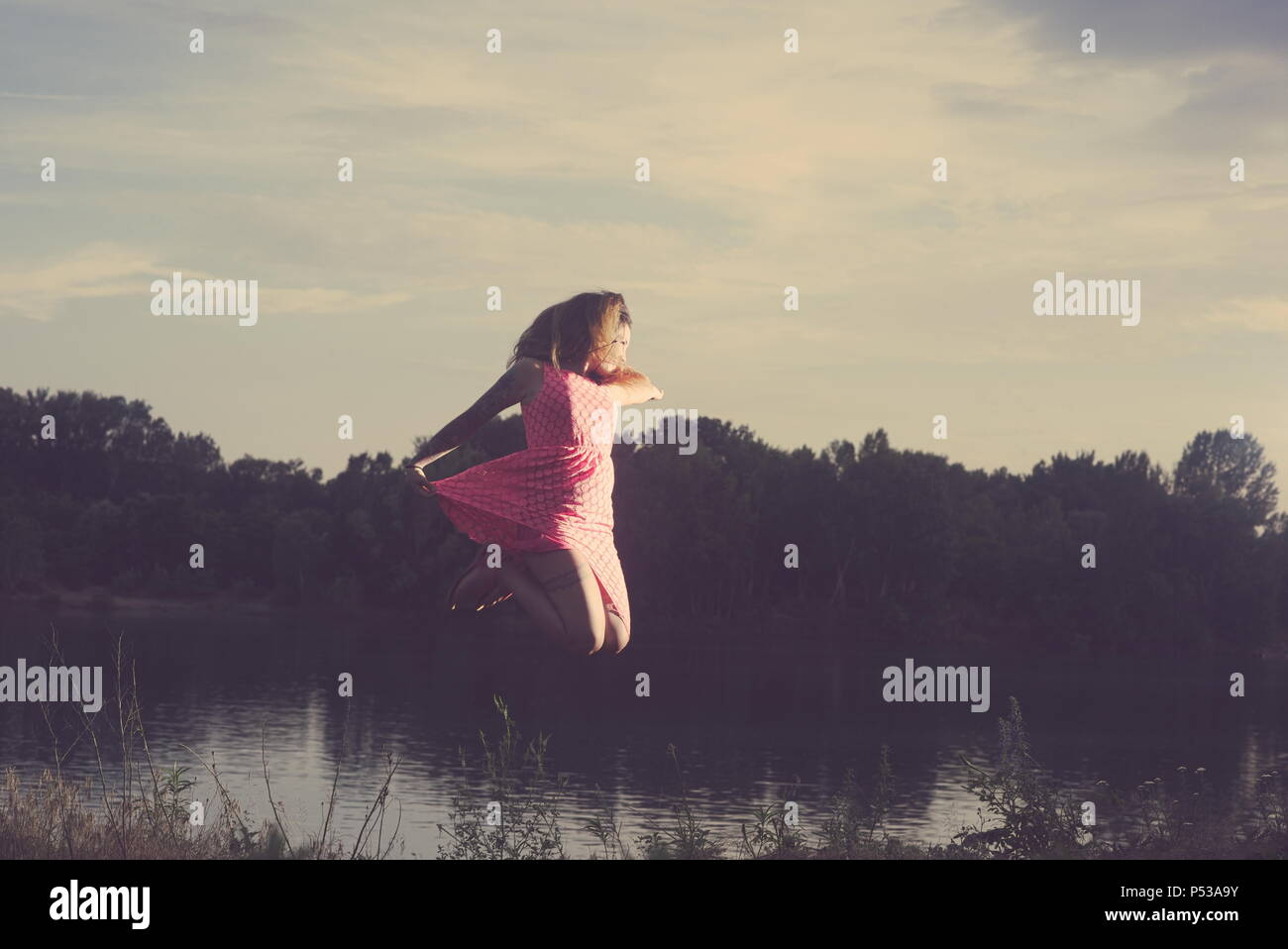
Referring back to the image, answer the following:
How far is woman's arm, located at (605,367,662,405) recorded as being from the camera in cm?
695

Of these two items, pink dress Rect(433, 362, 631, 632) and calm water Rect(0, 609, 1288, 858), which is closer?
pink dress Rect(433, 362, 631, 632)

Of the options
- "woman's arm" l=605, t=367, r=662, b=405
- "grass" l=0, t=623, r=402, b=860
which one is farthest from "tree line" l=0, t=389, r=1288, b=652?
"woman's arm" l=605, t=367, r=662, b=405

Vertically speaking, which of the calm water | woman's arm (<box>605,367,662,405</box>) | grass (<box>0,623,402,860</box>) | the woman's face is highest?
the woman's face

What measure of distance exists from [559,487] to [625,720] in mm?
44423

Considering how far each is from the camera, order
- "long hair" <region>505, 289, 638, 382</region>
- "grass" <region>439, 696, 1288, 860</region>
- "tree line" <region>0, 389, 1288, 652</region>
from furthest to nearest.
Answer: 1. "tree line" <region>0, 389, 1288, 652</region>
2. "grass" <region>439, 696, 1288, 860</region>
3. "long hair" <region>505, 289, 638, 382</region>

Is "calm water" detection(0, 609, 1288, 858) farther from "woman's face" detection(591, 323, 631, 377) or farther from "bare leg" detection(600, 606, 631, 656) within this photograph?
"woman's face" detection(591, 323, 631, 377)

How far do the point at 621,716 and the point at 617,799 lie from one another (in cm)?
1797

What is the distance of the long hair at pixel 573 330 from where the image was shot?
673 centimetres

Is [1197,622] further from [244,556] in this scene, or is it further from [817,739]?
[244,556]

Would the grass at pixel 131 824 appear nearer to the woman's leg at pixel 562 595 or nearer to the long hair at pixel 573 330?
the woman's leg at pixel 562 595

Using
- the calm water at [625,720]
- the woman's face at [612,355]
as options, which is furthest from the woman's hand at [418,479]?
the calm water at [625,720]

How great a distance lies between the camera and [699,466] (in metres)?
82.2

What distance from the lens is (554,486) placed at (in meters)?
6.86

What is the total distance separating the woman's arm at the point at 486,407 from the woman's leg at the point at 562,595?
2.13 ft
